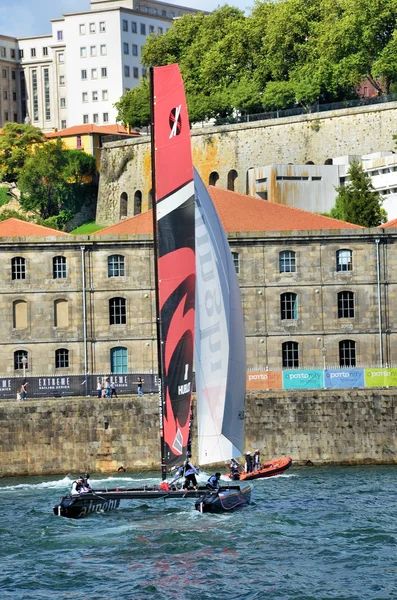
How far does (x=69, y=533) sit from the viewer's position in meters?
50.8

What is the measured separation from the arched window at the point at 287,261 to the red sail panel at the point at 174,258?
2340cm

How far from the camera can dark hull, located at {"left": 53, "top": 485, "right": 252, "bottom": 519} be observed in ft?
167

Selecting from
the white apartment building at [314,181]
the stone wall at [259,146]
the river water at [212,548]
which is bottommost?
the river water at [212,548]

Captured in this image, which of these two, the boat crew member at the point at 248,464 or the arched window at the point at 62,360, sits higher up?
the arched window at the point at 62,360

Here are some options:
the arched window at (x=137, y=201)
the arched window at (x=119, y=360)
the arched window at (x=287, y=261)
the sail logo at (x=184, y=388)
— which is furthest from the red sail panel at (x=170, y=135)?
the arched window at (x=137, y=201)

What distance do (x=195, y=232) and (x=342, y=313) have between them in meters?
23.4

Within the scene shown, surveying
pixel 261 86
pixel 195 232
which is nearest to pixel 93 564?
pixel 195 232

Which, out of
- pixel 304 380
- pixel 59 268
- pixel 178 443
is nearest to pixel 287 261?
pixel 304 380

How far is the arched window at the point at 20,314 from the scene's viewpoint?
241 feet

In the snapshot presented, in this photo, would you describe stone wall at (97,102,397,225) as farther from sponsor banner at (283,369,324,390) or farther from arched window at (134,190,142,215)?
sponsor banner at (283,369,324,390)

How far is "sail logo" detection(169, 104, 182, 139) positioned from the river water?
12540 millimetres

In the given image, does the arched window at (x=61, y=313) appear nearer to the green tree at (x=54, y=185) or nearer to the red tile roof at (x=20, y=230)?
the red tile roof at (x=20, y=230)

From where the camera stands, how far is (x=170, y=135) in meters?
51.2

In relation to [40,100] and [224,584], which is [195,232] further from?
[40,100]
